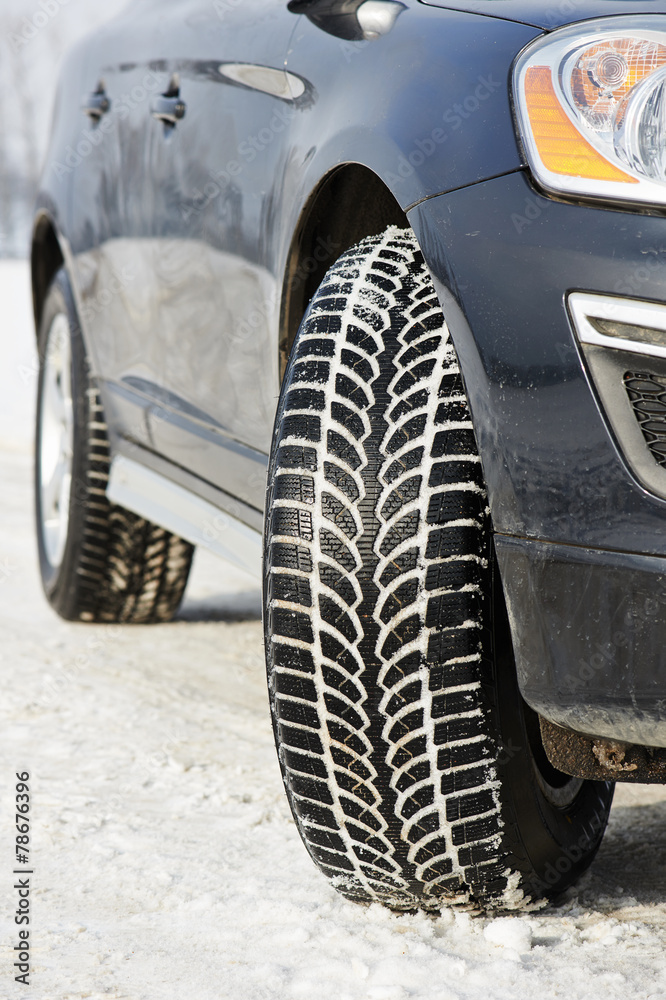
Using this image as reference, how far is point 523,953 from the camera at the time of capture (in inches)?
58.5

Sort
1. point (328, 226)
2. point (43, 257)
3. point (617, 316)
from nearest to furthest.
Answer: point (617, 316) → point (328, 226) → point (43, 257)

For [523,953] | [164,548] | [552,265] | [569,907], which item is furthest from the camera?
[164,548]

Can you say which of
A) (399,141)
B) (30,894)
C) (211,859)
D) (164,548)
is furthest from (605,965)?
(164,548)

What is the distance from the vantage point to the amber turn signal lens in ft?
3.89

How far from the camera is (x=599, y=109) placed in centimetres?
121

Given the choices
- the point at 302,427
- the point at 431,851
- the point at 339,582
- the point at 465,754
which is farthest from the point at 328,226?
the point at 431,851

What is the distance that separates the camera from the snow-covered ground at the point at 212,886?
142cm

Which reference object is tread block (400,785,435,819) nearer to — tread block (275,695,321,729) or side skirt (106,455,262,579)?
tread block (275,695,321,729)

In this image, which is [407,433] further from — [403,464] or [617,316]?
[617,316]

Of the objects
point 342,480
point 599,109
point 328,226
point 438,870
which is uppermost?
point 599,109

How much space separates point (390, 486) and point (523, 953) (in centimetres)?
67

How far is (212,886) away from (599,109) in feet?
4.16

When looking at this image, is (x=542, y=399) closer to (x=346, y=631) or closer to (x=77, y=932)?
Result: (x=346, y=631)

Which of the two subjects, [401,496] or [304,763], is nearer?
[401,496]
